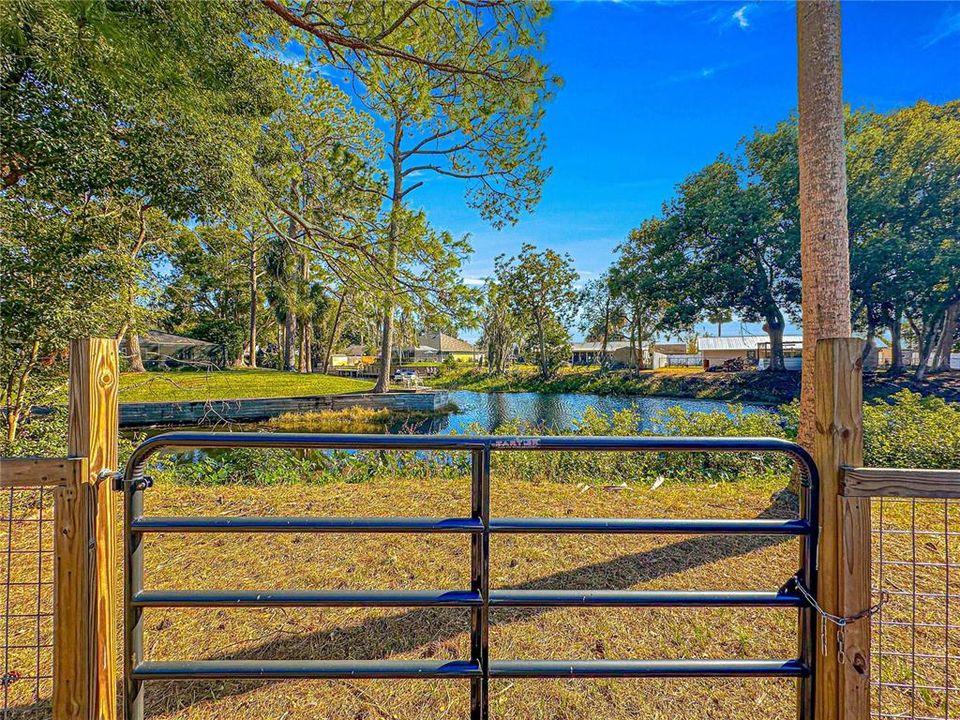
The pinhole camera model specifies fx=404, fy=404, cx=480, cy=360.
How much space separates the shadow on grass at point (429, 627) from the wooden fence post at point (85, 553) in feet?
1.75

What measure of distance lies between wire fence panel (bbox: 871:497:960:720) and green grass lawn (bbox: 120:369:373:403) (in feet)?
32.3

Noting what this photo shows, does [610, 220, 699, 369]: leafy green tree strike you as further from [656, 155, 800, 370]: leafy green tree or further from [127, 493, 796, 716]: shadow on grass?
[127, 493, 796, 716]: shadow on grass

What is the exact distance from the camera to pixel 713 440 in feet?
4.01

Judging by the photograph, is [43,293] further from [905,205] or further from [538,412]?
[905,205]

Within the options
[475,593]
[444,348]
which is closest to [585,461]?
[475,593]

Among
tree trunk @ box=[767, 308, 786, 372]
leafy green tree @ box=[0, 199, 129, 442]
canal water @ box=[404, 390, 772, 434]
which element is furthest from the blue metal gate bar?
tree trunk @ box=[767, 308, 786, 372]

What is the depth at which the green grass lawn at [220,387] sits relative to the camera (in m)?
10.4

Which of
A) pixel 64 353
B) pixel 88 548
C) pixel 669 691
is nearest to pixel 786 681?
pixel 669 691

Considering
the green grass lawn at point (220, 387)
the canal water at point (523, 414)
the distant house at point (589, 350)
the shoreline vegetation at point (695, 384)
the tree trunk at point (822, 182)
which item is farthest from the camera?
the distant house at point (589, 350)

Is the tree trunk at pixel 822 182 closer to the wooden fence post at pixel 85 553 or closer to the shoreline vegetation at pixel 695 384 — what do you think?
the wooden fence post at pixel 85 553

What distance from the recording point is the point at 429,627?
2064mm

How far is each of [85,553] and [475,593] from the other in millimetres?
1140

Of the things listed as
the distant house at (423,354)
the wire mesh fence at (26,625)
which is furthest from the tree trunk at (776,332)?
the distant house at (423,354)

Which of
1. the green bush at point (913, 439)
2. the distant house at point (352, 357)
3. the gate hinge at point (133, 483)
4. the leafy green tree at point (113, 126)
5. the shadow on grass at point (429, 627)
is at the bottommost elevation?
the shadow on grass at point (429, 627)
